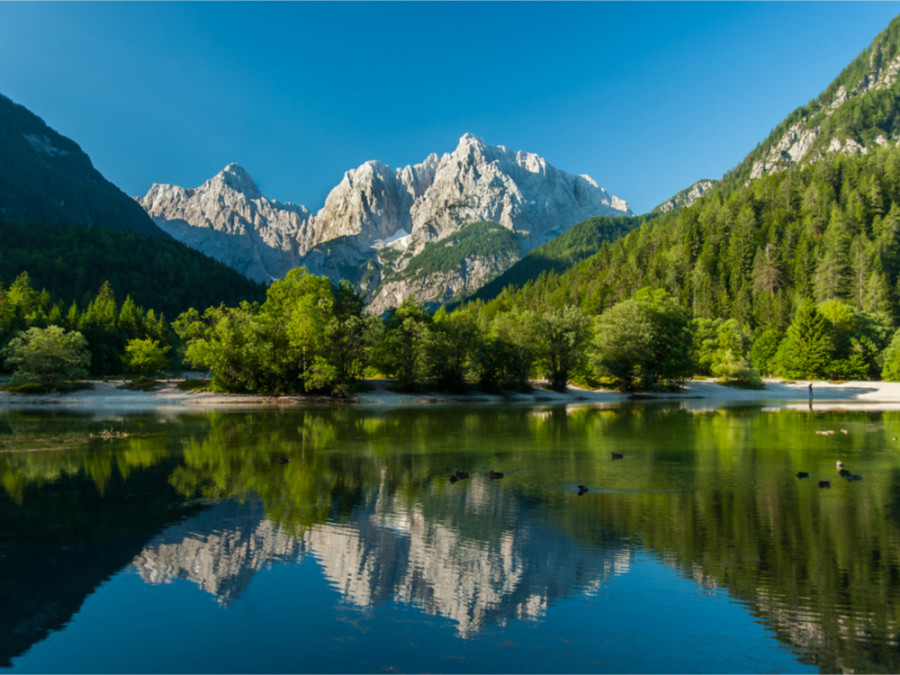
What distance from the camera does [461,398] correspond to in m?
69.8

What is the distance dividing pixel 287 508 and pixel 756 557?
12.9m

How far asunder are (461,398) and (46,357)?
51094mm

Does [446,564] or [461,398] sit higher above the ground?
[446,564]

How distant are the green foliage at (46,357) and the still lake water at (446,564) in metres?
47.7

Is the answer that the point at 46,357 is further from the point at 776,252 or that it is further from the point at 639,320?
the point at 776,252

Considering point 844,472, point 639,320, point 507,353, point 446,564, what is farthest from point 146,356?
point 844,472

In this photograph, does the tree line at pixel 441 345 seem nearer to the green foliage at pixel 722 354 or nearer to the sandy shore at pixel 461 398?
the green foliage at pixel 722 354

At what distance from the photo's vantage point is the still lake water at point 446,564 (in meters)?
8.30

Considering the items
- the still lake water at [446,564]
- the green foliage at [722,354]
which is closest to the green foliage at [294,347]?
the still lake water at [446,564]

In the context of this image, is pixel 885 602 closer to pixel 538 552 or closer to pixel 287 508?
pixel 538 552

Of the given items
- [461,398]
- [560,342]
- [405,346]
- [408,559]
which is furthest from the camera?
[560,342]

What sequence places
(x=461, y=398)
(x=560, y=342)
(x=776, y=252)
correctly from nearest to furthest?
(x=461, y=398)
(x=560, y=342)
(x=776, y=252)

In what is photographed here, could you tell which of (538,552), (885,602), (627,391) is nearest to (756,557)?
(885,602)

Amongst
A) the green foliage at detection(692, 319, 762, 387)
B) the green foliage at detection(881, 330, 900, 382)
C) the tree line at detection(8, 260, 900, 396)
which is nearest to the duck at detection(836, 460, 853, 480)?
the tree line at detection(8, 260, 900, 396)
